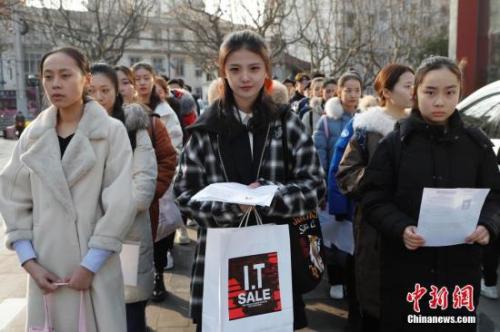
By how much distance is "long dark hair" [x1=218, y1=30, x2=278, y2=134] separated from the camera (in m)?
2.06

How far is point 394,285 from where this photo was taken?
7.25ft

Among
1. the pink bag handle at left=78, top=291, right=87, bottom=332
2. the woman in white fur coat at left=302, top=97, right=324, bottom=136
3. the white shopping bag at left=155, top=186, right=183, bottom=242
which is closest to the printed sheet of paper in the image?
the pink bag handle at left=78, top=291, right=87, bottom=332

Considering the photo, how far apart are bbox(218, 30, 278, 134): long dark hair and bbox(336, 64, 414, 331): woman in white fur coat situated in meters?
0.67

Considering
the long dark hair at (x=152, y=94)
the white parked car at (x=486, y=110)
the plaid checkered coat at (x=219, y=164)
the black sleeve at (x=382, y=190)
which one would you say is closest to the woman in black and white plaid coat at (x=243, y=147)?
the plaid checkered coat at (x=219, y=164)

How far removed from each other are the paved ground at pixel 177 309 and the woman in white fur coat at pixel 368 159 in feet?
2.62

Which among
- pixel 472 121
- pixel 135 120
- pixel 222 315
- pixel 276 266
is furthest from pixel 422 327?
pixel 472 121

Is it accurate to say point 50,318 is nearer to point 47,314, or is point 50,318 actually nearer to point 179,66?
point 47,314

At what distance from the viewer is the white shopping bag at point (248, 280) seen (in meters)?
1.83

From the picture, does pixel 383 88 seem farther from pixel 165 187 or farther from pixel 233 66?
pixel 165 187

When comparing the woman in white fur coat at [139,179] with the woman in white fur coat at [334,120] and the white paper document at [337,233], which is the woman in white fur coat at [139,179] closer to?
the white paper document at [337,233]

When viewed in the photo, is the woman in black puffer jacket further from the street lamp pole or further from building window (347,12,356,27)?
the street lamp pole

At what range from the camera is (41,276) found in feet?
6.48

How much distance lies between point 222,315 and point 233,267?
0.19 meters

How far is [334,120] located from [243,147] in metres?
2.41
